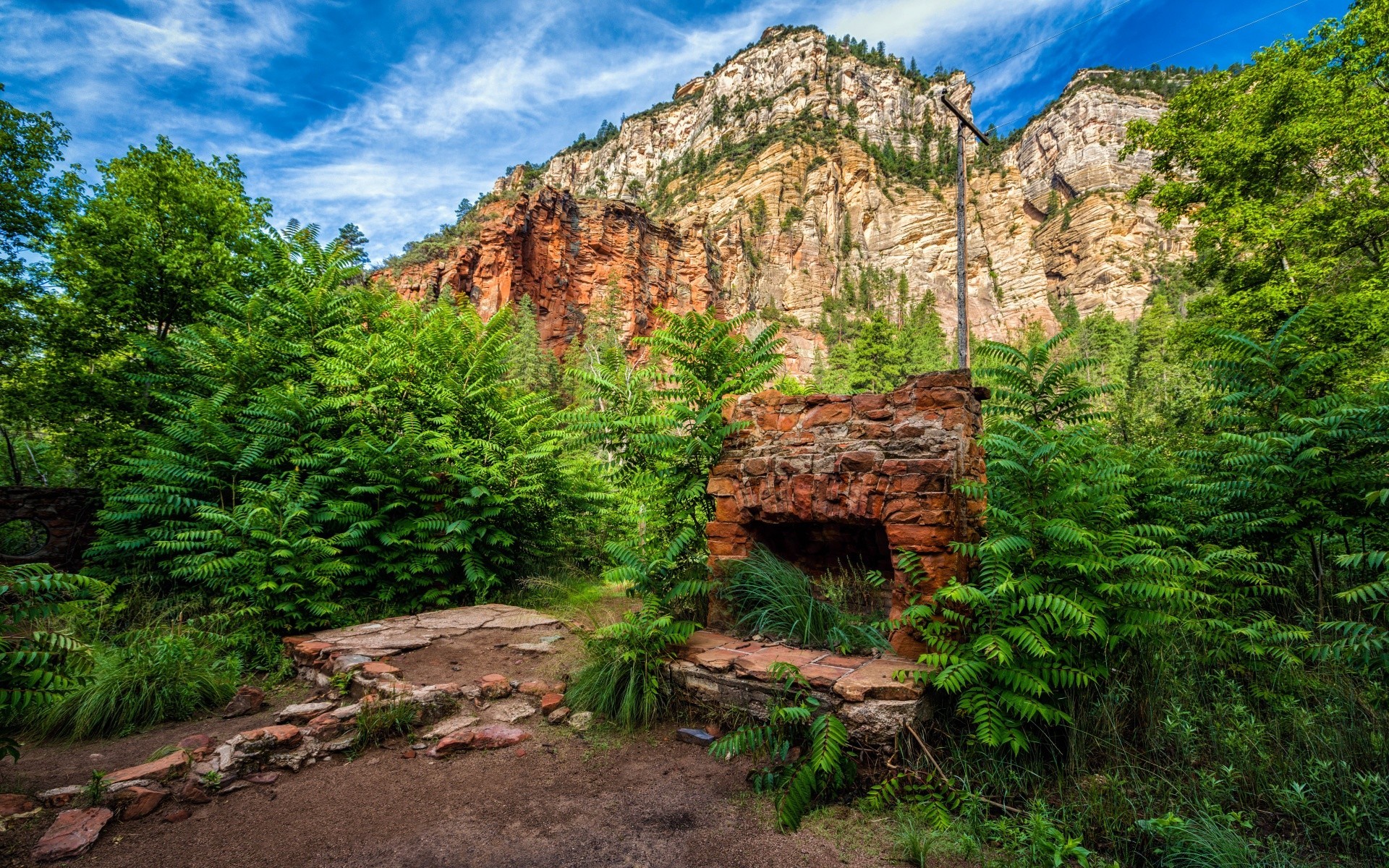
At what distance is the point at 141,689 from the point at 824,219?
250 ft

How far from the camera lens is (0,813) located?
2420 mm

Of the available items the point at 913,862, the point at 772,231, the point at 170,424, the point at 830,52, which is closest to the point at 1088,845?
the point at 913,862

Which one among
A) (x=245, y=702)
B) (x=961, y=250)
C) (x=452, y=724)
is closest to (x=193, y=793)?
(x=452, y=724)

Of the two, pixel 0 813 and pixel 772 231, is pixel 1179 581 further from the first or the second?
pixel 772 231

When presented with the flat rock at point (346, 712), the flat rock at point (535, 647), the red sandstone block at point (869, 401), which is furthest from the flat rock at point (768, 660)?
the flat rock at point (346, 712)

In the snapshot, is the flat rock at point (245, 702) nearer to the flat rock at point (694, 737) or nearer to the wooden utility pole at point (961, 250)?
the flat rock at point (694, 737)

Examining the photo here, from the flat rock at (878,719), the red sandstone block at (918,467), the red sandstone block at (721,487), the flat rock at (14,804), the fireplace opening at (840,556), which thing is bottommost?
the flat rock at (14,804)

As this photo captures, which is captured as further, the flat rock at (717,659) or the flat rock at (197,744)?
the flat rock at (717,659)

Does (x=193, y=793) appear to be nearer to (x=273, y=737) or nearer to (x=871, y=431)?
(x=273, y=737)

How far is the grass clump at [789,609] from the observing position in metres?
3.59

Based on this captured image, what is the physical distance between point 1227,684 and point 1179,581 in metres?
0.63

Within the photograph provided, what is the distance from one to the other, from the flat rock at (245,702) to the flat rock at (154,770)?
908 millimetres

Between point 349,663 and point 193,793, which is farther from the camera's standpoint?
point 349,663

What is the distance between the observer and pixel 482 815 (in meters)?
2.58
